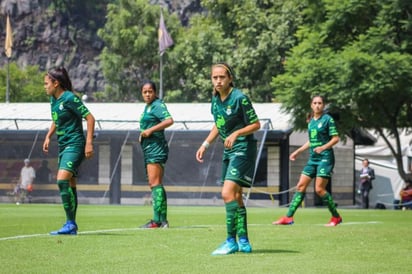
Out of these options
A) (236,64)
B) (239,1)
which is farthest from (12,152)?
(239,1)

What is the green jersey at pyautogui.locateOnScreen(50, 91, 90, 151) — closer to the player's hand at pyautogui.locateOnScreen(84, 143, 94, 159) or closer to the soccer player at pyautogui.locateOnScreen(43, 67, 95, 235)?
the soccer player at pyautogui.locateOnScreen(43, 67, 95, 235)

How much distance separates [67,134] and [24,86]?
70.2m

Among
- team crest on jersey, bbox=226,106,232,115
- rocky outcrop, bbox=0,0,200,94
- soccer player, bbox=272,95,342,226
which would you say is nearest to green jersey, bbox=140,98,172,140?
soccer player, bbox=272,95,342,226

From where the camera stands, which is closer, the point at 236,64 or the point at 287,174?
the point at 287,174

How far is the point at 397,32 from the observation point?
3734 centimetres

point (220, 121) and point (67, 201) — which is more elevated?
point (220, 121)

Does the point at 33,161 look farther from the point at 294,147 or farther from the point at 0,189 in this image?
the point at 294,147

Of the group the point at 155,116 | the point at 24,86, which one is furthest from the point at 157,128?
the point at 24,86

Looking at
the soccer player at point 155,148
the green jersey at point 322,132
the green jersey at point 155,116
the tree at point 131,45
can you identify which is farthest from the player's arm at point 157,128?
the tree at point 131,45

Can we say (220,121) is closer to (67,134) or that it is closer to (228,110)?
(228,110)

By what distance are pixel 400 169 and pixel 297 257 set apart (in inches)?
1162

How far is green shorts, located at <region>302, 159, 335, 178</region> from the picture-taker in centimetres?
1683

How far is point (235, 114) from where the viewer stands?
10891mm

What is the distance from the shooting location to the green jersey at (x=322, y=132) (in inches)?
660
